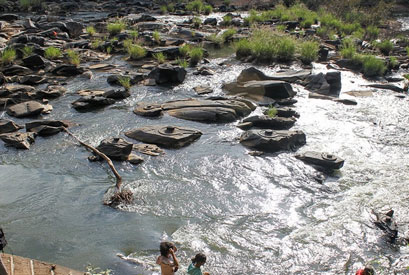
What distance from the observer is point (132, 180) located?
890 centimetres

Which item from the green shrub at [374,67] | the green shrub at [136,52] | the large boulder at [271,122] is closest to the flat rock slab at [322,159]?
the large boulder at [271,122]

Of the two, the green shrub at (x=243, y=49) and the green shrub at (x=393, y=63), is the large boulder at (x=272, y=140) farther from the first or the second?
the green shrub at (x=243, y=49)

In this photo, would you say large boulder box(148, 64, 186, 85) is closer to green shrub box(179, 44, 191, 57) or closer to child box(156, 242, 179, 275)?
green shrub box(179, 44, 191, 57)

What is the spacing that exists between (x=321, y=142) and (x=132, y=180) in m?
5.04

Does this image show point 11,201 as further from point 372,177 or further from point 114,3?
point 114,3

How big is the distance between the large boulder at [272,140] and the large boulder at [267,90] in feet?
11.2

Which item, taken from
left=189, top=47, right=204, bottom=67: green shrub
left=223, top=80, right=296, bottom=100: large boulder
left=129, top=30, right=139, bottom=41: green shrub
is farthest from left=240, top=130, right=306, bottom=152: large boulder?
left=129, top=30, right=139, bottom=41: green shrub

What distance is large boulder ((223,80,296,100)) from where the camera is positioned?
14.0m

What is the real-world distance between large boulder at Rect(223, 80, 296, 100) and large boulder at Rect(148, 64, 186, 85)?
7.19 ft

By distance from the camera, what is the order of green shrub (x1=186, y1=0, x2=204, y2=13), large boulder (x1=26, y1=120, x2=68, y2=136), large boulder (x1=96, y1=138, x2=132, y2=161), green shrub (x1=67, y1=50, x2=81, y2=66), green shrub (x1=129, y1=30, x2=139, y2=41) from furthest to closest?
green shrub (x1=186, y1=0, x2=204, y2=13) < green shrub (x1=129, y1=30, x2=139, y2=41) < green shrub (x1=67, y1=50, x2=81, y2=66) < large boulder (x1=26, y1=120, x2=68, y2=136) < large boulder (x1=96, y1=138, x2=132, y2=161)

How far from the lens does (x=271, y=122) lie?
1159cm

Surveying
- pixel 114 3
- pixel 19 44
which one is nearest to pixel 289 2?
pixel 114 3

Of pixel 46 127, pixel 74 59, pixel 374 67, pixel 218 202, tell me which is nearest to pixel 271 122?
pixel 218 202

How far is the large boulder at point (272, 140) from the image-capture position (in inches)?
406
